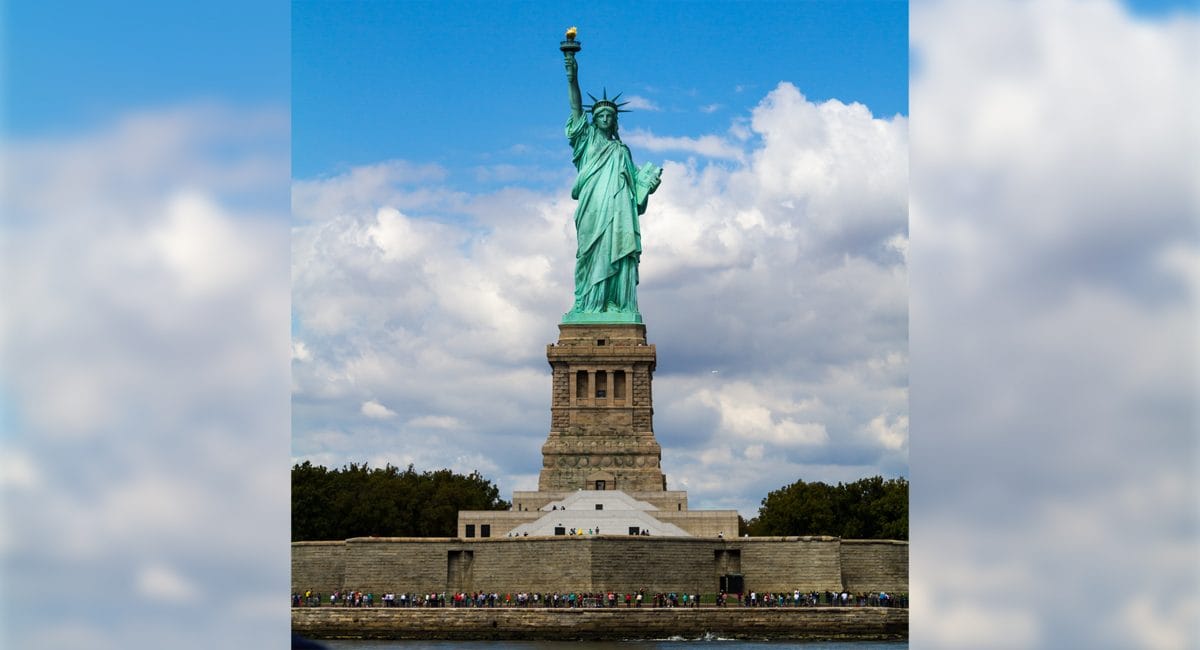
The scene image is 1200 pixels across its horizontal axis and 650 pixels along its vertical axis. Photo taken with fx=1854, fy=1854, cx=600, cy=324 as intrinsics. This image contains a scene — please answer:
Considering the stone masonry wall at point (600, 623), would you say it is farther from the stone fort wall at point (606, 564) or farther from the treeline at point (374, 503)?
the treeline at point (374, 503)

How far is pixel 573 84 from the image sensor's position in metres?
51.5

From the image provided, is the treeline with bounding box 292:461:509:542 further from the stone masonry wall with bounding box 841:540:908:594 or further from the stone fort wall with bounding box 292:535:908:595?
the stone masonry wall with bounding box 841:540:908:594

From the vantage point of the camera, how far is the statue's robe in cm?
5200

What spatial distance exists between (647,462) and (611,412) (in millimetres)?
1746

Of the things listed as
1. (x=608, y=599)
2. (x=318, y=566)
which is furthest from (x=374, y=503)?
(x=608, y=599)

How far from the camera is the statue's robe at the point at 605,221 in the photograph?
5200 centimetres

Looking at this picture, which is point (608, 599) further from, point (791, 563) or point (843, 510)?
point (843, 510)

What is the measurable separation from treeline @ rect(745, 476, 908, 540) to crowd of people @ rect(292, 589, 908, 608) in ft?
42.5

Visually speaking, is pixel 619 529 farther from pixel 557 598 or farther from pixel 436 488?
pixel 436 488

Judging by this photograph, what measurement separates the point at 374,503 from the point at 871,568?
16.3 meters

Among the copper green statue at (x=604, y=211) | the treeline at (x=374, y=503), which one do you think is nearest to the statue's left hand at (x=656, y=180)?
the copper green statue at (x=604, y=211)

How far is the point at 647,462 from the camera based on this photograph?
162 ft

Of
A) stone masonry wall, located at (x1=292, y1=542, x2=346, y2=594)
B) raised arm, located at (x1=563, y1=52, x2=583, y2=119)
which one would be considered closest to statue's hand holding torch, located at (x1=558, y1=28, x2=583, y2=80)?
raised arm, located at (x1=563, y1=52, x2=583, y2=119)

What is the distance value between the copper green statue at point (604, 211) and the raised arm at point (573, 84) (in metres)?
0.03
